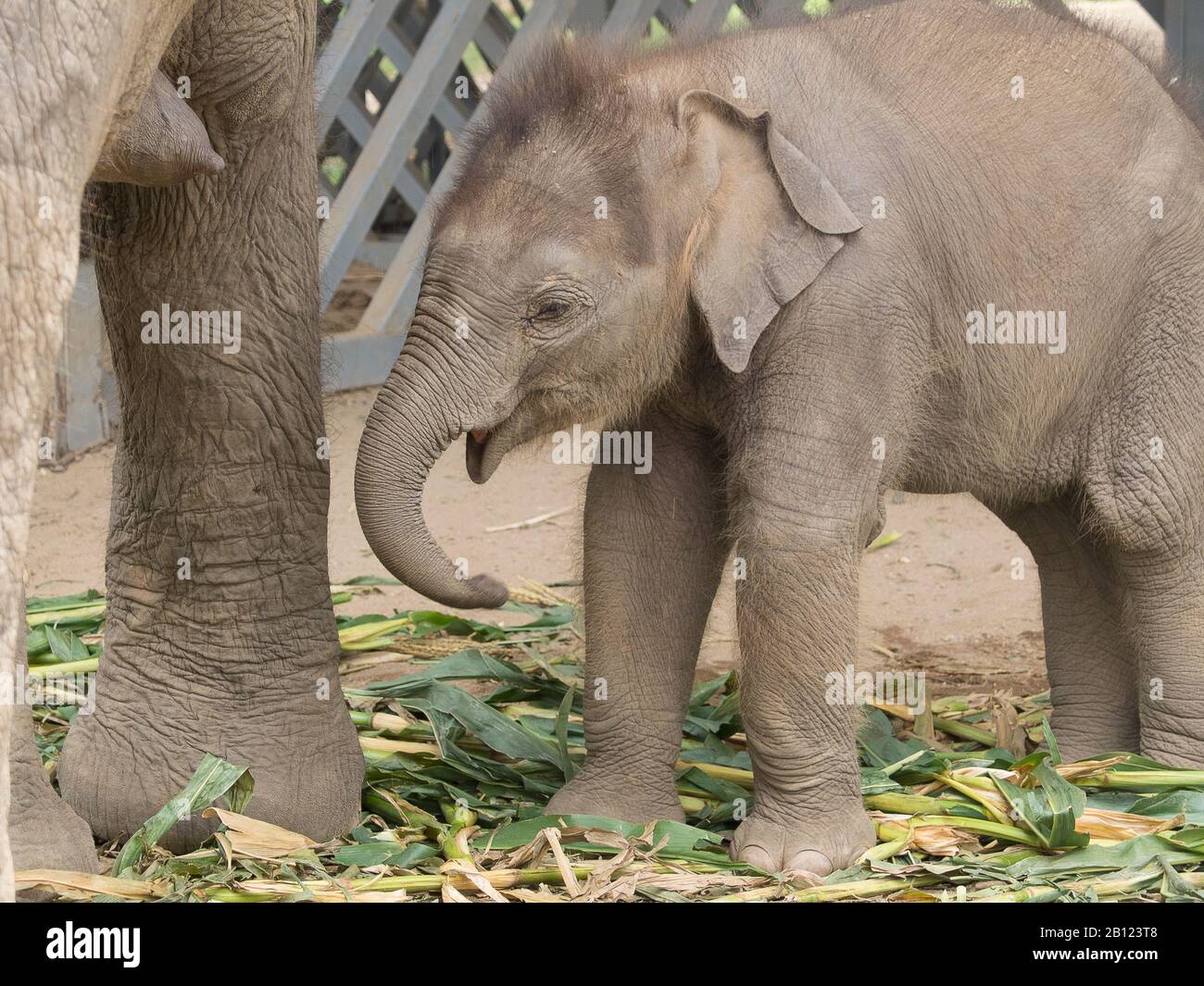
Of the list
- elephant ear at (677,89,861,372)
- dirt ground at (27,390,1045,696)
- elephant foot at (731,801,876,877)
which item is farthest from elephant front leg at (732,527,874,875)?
dirt ground at (27,390,1045,696)

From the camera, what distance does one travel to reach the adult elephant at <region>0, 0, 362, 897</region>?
123 inches

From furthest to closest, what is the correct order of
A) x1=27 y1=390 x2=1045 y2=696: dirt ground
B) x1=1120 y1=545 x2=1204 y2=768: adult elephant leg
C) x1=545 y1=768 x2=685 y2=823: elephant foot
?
x1=27 y1=390 x2=1045 y2=696: dirt ground, x1=1120 y1=545 x2=1204 y2=768: adult elephant leg, x1=545 y1=768 x2=685 y2=823: elephant foot

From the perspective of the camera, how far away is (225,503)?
11.1 feet

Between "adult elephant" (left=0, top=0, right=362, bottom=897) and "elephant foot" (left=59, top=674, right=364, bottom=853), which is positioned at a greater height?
"adult elephant" (left=0, top=0, right=362, bottom=897)

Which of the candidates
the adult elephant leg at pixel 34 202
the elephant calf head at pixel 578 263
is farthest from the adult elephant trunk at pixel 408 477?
the adult elephant leg at pixel 34 202

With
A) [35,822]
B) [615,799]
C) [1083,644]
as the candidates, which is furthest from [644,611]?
[35,822]

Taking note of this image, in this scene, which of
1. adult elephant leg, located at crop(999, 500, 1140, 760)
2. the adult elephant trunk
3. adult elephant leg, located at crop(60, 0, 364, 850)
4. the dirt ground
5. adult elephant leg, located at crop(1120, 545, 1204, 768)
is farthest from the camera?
the dirt ground

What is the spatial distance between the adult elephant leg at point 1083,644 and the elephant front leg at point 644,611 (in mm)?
828

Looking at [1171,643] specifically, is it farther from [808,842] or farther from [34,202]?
[34,202]

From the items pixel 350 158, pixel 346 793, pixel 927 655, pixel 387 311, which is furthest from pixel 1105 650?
pixel 350 158

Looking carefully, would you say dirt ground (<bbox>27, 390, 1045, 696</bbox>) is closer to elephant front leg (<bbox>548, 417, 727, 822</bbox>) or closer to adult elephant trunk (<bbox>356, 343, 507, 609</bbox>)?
elephant front leg (<bbox>548, 417, 727, 822</bbox>)

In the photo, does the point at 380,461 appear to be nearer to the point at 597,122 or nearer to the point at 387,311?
the point at 597,122

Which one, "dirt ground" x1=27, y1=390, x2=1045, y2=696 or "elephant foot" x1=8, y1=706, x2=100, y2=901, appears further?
"dirt ground" x1=27, y1=390, x2=1045, y2=696

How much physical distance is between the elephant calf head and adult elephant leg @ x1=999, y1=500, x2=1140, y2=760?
1.10 meters
